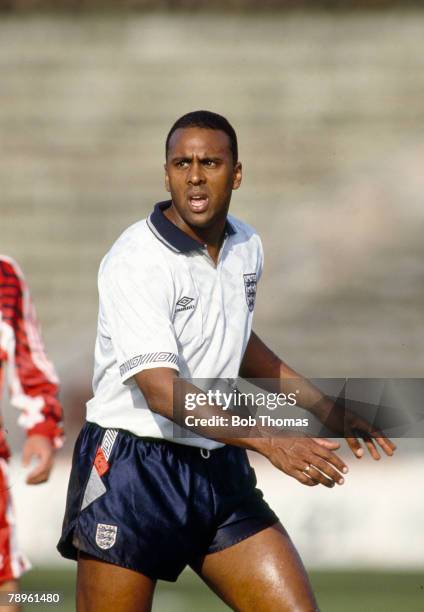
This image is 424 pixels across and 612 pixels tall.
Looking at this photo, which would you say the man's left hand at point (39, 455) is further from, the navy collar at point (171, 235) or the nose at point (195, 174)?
the nose at point (195, 174)

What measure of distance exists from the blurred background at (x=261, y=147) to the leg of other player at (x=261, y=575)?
5200mm

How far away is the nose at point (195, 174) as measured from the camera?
3.58 meters

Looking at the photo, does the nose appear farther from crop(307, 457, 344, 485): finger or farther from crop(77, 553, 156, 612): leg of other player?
crop(77, 553, 156, 612): leg of other player

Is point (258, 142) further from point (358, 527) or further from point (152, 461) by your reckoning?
point (152, 461)

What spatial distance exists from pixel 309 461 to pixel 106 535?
2.30 ft

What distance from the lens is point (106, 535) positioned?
3592 millimetres

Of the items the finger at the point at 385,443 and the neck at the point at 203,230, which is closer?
the neck at the point at 203,230

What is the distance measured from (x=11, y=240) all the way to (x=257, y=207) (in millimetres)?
1911

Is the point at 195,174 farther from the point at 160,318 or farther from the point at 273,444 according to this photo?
the point at 273,444

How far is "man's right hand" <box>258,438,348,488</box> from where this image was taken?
10.5ft

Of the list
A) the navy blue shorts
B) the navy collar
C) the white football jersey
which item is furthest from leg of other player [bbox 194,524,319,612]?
the navy collar

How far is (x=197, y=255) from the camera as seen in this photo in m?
3.69

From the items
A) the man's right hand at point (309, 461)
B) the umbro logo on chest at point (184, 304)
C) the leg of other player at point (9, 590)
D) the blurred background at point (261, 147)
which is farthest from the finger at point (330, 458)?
the blurred background at point (261, 147)

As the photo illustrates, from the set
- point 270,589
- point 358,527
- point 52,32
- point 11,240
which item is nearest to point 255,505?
point 270,589
